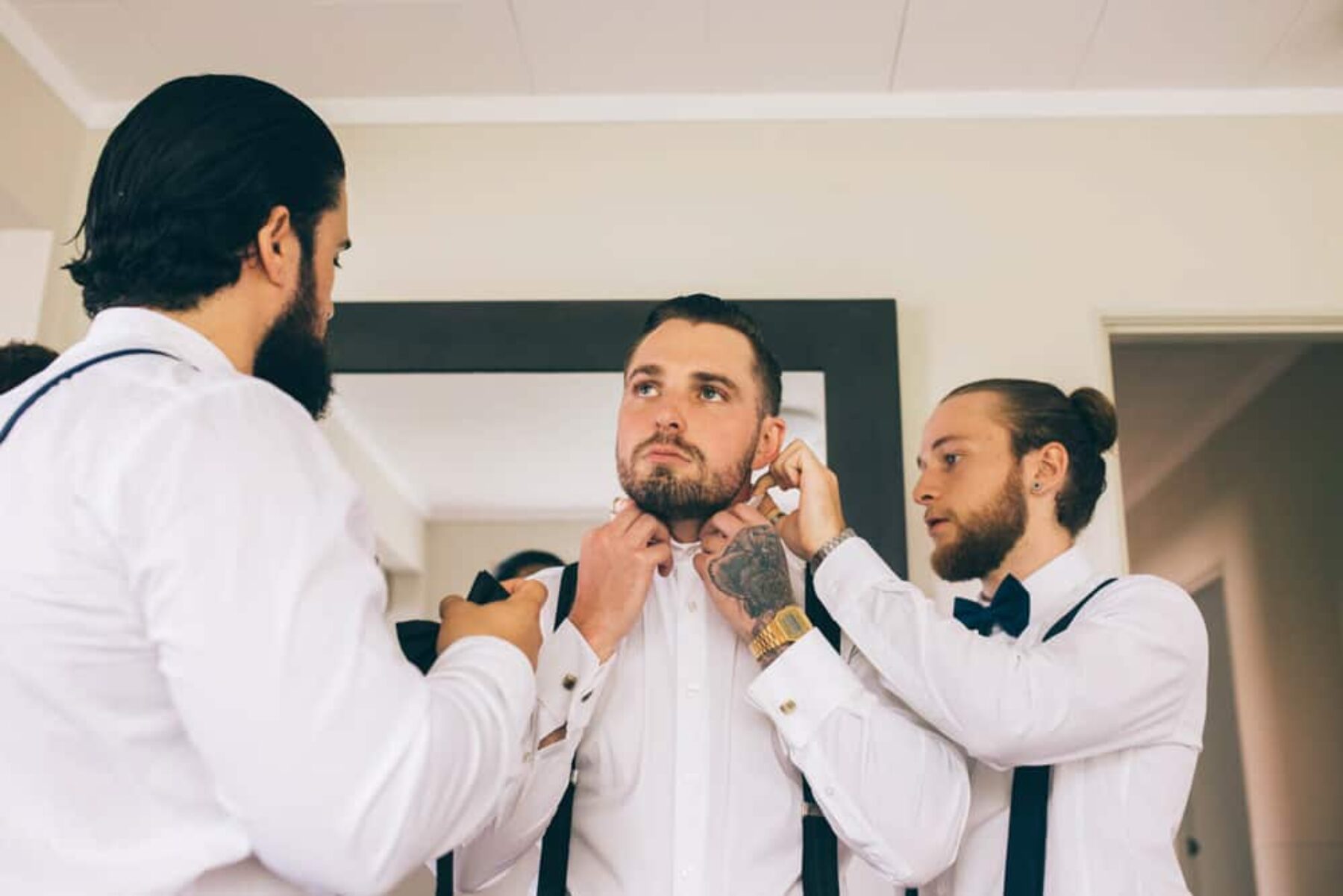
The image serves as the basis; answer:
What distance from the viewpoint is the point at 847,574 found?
1.68 meters

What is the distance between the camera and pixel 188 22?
2.99 m

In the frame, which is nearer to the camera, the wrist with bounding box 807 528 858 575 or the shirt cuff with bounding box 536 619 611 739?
the shirt cuff with bounding box 536 619 611 739

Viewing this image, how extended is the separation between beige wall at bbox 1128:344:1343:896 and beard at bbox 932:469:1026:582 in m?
3.05

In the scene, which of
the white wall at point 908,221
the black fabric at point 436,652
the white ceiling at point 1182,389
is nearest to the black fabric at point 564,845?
the black fabric at point 436,652

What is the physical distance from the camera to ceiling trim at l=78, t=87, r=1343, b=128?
3.25m

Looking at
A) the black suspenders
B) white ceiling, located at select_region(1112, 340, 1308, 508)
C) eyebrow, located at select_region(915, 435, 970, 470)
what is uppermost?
white ceiling, located at select_region(1112, 340, 1308, 508)

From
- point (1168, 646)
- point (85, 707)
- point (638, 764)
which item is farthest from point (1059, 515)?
point (85, 707)

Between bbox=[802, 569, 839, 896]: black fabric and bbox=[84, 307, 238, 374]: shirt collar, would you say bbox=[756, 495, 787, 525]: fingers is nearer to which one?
bbox=[802, 569, 839, 896]: black fabric

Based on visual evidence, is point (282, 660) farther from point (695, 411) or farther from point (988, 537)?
point (988, 537)

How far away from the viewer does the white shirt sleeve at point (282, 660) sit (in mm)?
916

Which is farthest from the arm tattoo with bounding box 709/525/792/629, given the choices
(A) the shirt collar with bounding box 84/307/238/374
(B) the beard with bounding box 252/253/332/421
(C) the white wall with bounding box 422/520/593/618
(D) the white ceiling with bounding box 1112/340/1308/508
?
(D) the white ceiling with bounding box 1112/340/1308/508

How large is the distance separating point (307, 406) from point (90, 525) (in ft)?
1.22

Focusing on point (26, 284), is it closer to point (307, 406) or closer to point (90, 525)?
point (307, 406)

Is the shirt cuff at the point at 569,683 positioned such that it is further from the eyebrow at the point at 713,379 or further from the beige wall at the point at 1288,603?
the beige wall at the point at 1288,603
